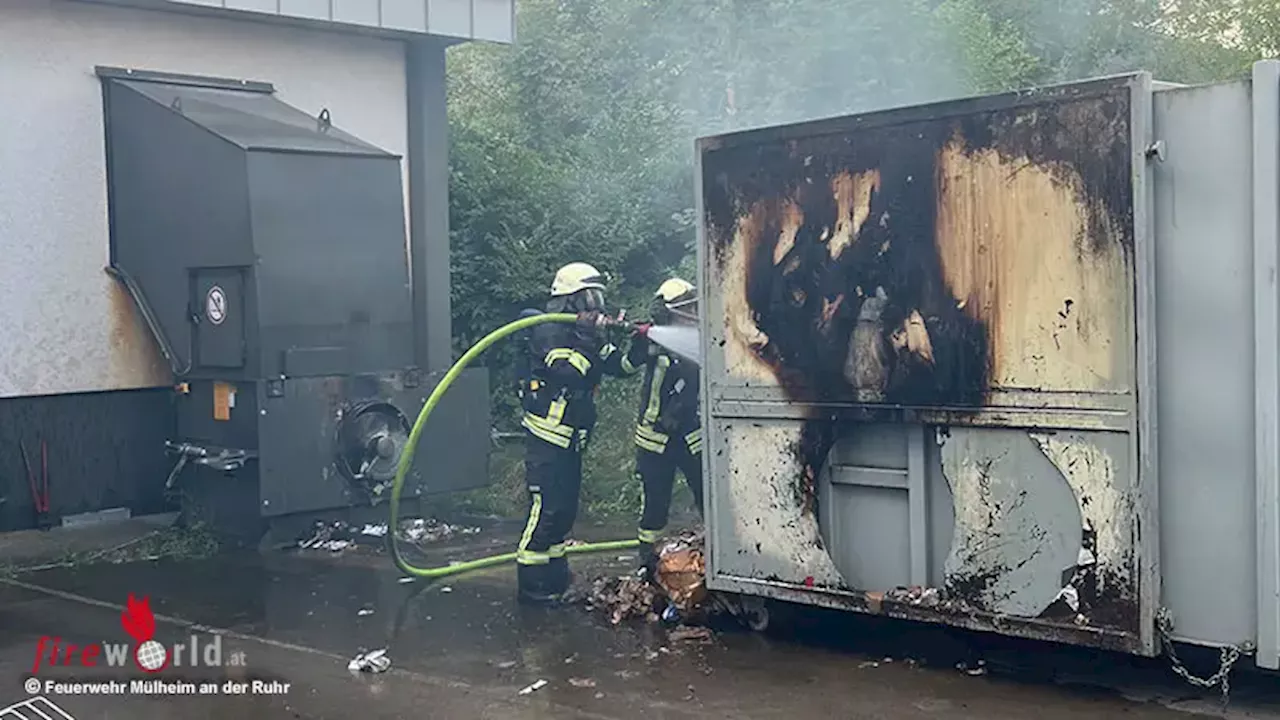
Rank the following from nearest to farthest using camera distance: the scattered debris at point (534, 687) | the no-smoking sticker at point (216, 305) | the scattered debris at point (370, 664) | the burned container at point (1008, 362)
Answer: the burned container at point (1008, 362)
the scattered debris at point (534, 687)
the scattered debris at point (370, 664)
the no-smoking sticker at point (216, 305)

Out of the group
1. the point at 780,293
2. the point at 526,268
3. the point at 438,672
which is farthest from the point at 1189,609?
the point at 526,268

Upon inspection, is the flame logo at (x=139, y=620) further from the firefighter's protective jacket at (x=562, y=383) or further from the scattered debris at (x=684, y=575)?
the scattered debris at (x=684, y=575)

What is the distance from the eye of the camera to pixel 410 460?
26.2 ft

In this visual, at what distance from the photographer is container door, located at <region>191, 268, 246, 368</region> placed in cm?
852

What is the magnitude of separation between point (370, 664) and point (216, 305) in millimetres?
3510

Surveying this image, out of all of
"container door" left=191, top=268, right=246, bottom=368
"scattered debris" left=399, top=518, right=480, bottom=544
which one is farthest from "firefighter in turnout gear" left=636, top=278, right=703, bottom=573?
"container door" left=191, top=268, right=246, bottom=368

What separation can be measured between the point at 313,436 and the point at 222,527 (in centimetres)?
89

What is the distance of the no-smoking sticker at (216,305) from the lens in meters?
8.62

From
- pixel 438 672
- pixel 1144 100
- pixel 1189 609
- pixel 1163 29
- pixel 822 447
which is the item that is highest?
pixel 1163 29

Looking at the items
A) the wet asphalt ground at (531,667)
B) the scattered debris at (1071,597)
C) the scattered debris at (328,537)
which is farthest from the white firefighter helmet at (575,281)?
the scattered debris at (1071,597)

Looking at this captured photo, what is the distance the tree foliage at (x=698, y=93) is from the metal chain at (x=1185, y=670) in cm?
520

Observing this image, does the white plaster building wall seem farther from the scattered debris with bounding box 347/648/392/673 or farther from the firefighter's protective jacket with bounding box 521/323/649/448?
the scattered debris with bounding box 347/648/392/673

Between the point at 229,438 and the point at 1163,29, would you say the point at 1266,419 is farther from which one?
the point at 1163,29

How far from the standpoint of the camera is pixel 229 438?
875 centimetres
